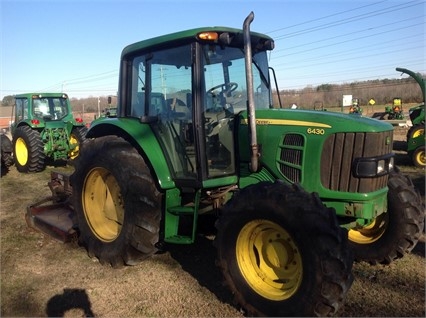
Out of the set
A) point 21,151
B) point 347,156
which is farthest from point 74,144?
point 347,156

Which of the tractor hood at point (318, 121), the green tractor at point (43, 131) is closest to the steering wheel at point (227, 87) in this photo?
the tractor hood at point (318, 121)

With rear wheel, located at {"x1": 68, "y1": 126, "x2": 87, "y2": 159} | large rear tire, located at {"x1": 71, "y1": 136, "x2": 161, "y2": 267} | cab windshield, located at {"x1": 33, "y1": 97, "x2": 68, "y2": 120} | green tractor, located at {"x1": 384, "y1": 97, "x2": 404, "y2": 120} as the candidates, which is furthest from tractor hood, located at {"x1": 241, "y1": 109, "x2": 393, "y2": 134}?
green tractor, located at {"x1": 384, "y1": 97, "x2": 404, "y2": 120}

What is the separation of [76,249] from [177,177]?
1.69 m

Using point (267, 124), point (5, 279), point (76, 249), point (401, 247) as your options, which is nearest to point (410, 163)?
point (401, 247)

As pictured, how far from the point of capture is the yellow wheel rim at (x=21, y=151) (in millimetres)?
10817

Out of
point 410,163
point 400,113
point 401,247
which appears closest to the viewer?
point 401,247

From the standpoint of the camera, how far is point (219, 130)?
3850 mm

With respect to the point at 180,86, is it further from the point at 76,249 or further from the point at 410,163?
the point at 410,163

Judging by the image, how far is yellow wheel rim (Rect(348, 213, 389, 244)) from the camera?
4.11 metres

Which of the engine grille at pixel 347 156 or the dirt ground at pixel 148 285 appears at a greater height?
the engine grille at pixel 347 156

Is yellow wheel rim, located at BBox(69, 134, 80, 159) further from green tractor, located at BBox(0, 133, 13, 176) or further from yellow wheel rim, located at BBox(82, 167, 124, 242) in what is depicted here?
yellow wheel rim, located at BBox(82, 167, 124, 242)

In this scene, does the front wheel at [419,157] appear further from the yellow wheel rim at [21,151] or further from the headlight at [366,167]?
the yellow wheel rim at [21,151]

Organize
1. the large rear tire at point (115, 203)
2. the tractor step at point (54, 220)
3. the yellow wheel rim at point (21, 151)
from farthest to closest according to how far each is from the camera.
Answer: the yellow wheel rim at point (21, 151) < the tractor step at point (54, 220) < the large rear tire at point (115, 203)

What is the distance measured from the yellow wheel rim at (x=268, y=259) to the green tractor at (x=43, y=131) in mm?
8412
